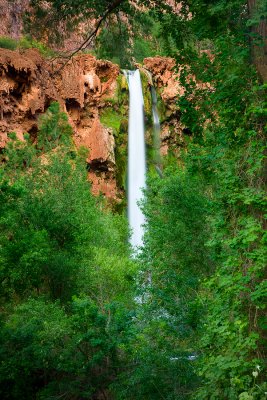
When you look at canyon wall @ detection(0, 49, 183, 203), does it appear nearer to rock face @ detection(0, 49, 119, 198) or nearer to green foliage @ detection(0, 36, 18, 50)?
rock face @ detection(0, 49, 119, 198)

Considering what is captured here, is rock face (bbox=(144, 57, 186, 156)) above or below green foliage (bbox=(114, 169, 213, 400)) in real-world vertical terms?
above

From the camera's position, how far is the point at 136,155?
3944cm

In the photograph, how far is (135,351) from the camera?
9.71 metres

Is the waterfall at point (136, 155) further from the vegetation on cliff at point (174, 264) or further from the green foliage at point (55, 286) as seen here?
the vegetation on cliff at point (174, 264)

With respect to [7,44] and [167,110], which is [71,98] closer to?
[7,44]

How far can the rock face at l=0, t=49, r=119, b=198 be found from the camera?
31094mm

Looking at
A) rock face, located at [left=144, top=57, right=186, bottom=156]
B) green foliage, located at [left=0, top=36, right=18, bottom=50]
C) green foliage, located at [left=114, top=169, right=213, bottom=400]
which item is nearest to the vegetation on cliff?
green foliage, located at [left=114, top=169, right=213, bottom=400]

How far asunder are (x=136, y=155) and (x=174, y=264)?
25126 millimetres

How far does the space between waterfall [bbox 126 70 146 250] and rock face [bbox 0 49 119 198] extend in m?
2.23

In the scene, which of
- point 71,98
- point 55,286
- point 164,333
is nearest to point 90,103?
point 71,98

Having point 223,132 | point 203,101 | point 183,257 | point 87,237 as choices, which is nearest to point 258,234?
point 223,132

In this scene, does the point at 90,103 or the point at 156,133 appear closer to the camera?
the point at 90,103

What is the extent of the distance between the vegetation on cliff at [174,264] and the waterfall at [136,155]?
15.9 meters

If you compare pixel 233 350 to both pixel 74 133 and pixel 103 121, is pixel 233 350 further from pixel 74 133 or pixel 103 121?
pixel 103 121
